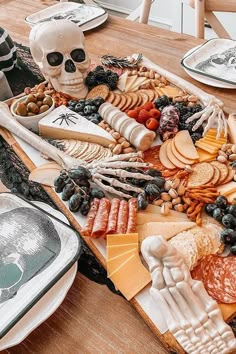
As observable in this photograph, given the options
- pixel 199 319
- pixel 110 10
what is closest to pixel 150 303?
pixel 199 319

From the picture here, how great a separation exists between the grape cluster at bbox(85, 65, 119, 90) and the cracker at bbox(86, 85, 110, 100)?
0.07 feet

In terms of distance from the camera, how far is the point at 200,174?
875mm

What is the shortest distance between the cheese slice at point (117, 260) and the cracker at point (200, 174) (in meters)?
0.21

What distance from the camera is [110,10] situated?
3.39 m

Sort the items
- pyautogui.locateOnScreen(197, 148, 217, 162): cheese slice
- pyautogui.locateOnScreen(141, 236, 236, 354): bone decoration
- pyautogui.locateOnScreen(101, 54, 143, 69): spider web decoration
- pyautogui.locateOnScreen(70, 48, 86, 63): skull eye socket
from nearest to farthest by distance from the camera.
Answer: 1. pyautogui.locateOnScreen(141, 236, 236, 354): bone decoration
2. pyautogui.locateOnScreen(197, 148, 217, 162): cheese slice
3. pyautogui.locateOnScreen(70, 48, 86, 63): skull eye socket
4. pyautogui.locateOnScreen(101, 54, 143, 69): spider web decoration

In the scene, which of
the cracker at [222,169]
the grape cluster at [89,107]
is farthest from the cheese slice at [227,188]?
the grape cluster at [89,107]

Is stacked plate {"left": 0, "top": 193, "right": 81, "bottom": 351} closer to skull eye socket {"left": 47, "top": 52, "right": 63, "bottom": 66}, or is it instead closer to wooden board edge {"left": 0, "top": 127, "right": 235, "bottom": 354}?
wooden board edge {"left": 0, "top": 127, "right": 235, "bottom": 354}

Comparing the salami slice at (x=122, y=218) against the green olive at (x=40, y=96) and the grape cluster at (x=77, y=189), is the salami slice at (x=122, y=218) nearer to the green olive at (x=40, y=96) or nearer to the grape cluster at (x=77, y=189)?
the grape cluster at (x=77, y=189)

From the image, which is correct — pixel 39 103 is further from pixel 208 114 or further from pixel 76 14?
pixel 76 14

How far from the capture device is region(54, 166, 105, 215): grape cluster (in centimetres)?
82

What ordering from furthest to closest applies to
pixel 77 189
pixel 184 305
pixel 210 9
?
pixel 210 9
pixel 77 189
pixel 184 305

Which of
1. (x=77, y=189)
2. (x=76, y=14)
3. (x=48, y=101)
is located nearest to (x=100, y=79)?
(x=48, y=101)

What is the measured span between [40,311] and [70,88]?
681 mm

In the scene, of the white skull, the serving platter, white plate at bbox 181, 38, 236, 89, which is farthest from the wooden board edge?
white plate at bbox 181, 38, 236, 89
